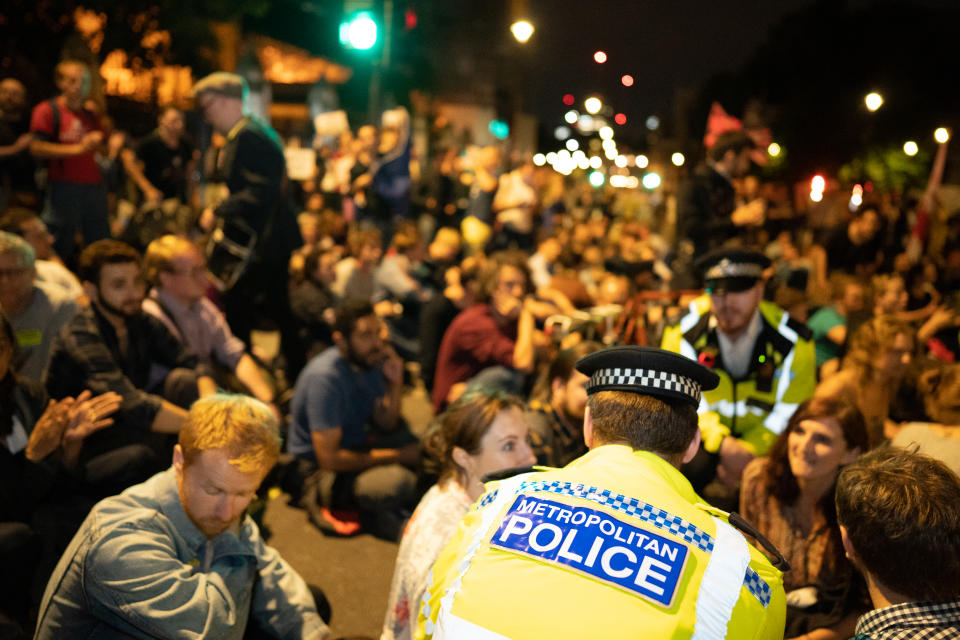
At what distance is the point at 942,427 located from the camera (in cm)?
405

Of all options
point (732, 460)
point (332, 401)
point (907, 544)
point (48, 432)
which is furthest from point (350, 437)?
point (907, 544)

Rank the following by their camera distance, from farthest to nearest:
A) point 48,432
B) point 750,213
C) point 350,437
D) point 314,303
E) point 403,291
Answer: point 403,291, point 314,303, point 750,213, point 350,437, point 48,432

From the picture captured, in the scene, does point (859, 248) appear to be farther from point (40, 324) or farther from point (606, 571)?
point (606, 571)

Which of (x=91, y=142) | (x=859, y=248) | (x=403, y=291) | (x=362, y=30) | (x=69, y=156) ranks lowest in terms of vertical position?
(x=403, y=291)

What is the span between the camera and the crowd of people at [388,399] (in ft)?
7.58

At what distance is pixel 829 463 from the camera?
3625 millimetres

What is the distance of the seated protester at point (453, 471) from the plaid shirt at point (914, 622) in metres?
1.36

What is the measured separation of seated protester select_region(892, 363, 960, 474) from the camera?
12.4ft

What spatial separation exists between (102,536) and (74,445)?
1.43 metres

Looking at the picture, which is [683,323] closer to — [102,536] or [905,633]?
[905,633]

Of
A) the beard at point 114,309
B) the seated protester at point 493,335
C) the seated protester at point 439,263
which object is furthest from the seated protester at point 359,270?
the beard at point 114,309

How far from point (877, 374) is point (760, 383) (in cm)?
117

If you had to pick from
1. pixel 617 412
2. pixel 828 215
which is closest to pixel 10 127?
pixel 617 412

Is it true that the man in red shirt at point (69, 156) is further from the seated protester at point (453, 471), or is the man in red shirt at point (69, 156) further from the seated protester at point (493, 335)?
the seated protester at point (453, 471)
